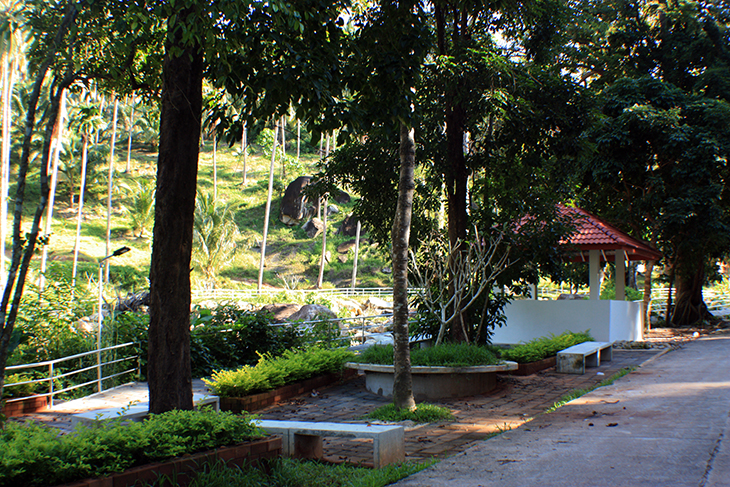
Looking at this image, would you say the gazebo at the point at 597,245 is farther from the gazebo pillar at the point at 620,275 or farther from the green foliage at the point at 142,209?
the green foliage at the point at 142,209

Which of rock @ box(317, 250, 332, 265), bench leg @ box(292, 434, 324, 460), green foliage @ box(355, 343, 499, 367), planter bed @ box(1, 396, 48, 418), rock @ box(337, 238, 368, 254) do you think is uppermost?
rock @ box(337, 238, 368, 254)

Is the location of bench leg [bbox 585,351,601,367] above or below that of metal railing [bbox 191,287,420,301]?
below

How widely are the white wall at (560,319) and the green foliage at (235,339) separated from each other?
7259mm

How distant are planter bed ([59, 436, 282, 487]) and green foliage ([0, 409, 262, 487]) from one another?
0.25 feet

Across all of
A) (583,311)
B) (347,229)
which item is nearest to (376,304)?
(583,311)

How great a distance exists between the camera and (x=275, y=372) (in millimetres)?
9086

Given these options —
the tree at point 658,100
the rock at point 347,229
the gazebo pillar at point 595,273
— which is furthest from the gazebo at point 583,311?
the rock at point 347,229

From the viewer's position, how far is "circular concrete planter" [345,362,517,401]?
888cm

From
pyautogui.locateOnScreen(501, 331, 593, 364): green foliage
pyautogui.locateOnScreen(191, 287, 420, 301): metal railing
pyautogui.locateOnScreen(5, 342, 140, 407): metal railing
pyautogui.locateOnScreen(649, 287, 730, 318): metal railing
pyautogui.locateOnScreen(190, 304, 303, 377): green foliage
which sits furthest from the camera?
pyautogui.locateOnScreen(649, 287, 730, 318): metal railing

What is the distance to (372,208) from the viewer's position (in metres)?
12.2

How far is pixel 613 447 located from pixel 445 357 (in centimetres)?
404

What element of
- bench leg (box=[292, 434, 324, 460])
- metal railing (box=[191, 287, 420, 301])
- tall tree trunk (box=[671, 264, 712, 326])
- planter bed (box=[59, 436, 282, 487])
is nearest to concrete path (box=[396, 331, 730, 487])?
planter bed (box=[59, 436, 282, 487])

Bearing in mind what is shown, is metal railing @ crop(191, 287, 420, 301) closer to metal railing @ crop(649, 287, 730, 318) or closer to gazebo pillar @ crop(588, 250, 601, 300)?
metal railing @ crop(649, 287, 730, 318)

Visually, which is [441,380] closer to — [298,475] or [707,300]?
[298,475]
